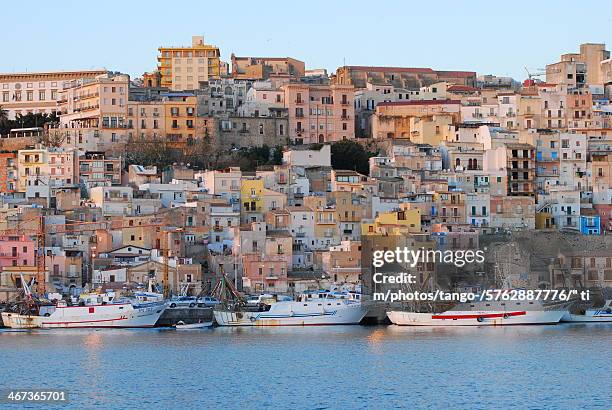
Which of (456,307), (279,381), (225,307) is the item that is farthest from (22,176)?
(279,381)

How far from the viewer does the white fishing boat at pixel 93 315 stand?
63.9 meters

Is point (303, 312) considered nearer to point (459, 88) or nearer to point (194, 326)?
point (194, 326)

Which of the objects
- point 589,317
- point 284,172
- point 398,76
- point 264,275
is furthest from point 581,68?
point 264,275

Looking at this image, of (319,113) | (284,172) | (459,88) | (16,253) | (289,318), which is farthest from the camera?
(459,88)

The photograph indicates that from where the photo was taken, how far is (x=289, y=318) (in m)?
65.0

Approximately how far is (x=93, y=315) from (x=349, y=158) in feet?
70.3

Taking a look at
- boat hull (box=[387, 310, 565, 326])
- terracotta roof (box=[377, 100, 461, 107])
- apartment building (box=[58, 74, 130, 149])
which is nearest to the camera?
boat hull (box=[387, 310, 565, 326])

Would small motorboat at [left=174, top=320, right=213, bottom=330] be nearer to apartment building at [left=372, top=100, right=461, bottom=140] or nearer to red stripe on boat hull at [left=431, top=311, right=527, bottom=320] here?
red stripe on boat hull at [left=431, top=311, right=527, bottom=320]

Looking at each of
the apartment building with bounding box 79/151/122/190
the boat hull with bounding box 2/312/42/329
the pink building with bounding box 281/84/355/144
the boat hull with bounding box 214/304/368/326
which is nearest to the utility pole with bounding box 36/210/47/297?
the boat hull with bounding box 2/312/42/329

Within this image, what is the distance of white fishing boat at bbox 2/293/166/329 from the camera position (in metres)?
63.9

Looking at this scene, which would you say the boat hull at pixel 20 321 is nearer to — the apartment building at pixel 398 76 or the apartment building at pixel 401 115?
the apartment building at pixel 401 115

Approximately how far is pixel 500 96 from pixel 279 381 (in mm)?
41184

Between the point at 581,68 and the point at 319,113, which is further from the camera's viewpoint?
the point at 581,68

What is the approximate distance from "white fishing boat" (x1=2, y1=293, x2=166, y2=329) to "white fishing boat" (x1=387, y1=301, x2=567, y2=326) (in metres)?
8.95
